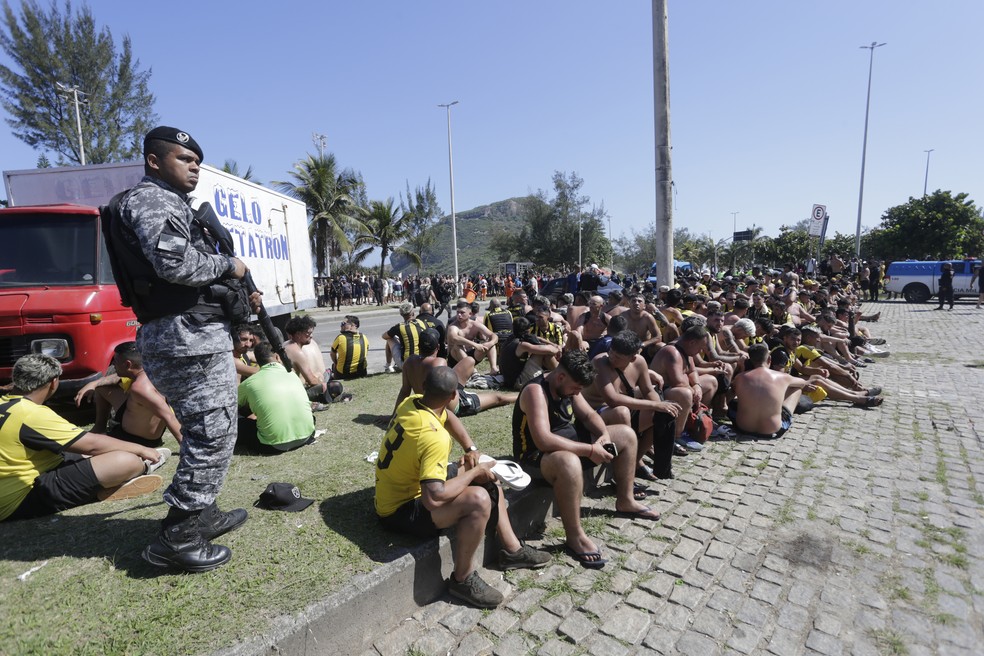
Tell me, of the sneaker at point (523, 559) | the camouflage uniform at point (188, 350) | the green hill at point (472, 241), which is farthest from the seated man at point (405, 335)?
the green hill at point (472, 241)

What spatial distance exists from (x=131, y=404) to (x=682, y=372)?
5.14 meters

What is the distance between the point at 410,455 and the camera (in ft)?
10.0

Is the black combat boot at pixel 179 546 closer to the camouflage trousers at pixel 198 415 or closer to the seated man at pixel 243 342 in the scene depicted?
the camouflage trousers at pixel 198 415

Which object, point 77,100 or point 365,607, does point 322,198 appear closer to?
point 77,100

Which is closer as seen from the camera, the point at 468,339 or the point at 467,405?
the point at 467,405

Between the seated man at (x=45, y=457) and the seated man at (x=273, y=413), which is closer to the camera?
the seated man at (x=45, y=457)

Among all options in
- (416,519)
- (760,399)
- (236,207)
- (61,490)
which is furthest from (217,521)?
(236,207)

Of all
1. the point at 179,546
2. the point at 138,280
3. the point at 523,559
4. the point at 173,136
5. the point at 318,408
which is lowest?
the point at 523,559

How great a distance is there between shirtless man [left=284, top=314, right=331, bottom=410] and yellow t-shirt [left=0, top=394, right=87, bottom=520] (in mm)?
2985

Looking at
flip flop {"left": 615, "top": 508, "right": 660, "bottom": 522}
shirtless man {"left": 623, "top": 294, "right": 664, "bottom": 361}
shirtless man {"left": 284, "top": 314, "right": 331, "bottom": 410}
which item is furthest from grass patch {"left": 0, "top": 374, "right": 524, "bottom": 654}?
shirtless man {"left": 623, "top": 294, "right": 664, "bottom": 361}

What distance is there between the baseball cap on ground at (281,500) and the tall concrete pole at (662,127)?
27.9ft

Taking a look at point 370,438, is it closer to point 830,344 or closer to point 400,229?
point 830,344

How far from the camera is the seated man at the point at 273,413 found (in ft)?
15.5

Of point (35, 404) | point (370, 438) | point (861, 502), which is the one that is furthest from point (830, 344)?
point (35, 404)
